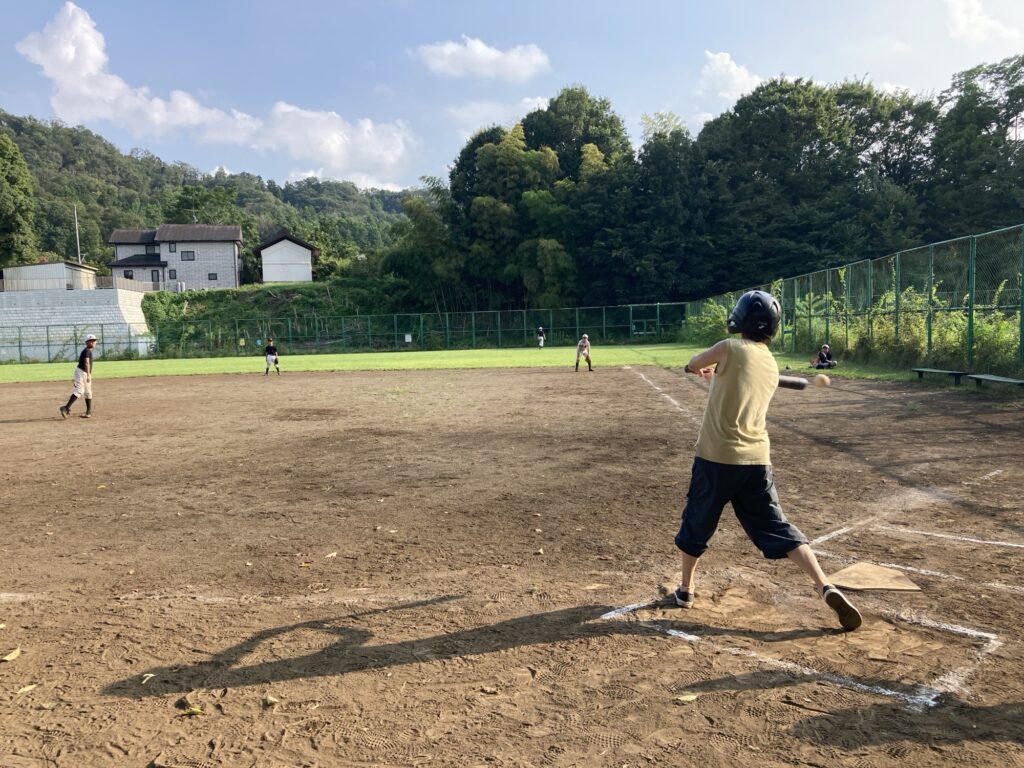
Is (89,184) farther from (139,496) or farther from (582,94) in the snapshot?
(139,496)

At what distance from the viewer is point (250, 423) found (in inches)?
512

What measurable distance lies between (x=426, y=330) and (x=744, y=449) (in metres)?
50.7

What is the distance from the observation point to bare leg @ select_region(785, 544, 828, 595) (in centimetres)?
387

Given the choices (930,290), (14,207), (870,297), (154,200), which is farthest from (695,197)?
(154,200)

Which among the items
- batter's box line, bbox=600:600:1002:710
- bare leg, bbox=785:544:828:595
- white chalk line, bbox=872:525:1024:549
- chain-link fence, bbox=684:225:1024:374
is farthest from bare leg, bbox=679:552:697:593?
chain-link fence, bbox=684:225:1024:374

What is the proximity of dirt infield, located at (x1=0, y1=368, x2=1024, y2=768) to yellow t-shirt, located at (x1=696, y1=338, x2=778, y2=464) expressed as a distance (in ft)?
3.19

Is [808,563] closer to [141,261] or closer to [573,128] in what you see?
[573,128]

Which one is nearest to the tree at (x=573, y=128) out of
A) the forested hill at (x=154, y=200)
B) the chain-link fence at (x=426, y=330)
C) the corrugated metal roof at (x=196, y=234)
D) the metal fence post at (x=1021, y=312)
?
the chain-link fence at (x=426, y=330)

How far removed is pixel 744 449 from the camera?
3941 millimetres

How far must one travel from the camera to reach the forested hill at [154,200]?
92.4 meters

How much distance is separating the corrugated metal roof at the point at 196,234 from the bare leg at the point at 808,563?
7653 centimetres

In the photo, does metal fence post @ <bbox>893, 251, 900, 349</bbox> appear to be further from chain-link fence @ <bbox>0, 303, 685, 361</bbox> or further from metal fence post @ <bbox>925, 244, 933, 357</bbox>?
chain-link fence @ <bbox>0, 303, 685, 361</bbox>

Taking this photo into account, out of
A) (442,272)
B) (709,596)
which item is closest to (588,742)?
(709,596)

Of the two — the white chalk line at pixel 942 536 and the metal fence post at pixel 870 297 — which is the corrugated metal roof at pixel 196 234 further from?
the white chalk line at pixel 942 536
